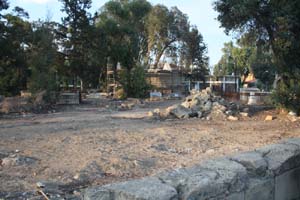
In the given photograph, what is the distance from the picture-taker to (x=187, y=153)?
9.53 metres

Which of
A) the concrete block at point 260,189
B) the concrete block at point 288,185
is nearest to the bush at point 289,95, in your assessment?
the concrete block at point 288,185

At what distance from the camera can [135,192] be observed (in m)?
2.27

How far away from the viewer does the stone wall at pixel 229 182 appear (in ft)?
7.68

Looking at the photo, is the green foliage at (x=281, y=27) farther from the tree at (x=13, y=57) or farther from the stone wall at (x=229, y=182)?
the tree at (x=13, y=57)

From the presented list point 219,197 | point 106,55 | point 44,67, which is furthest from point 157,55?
point 219,197

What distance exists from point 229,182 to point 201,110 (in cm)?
1601

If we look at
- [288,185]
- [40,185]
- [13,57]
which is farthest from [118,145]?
[13,57]

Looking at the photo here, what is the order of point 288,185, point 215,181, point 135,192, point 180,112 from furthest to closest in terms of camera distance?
point 180,112, point 288,185, point 215,181, point 135,192

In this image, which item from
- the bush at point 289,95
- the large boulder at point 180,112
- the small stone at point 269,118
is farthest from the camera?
the large boulder at point 180,112

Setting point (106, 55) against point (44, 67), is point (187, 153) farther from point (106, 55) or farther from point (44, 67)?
point (106, 55)

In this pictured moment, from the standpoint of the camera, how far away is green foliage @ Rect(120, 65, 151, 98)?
1308 inches

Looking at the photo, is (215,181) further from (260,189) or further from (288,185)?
(288,185)

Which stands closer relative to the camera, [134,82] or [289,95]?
[289,95]

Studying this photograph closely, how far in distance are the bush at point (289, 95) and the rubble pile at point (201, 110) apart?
2094mm
